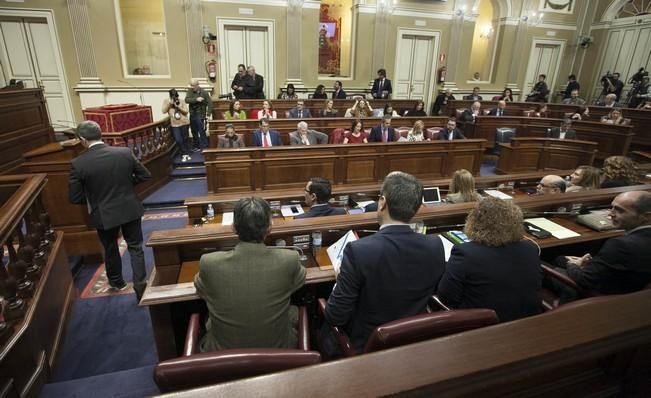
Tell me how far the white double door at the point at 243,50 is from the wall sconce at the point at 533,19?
8599 millimetres

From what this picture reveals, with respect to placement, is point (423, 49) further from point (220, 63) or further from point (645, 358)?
point (645, 358)

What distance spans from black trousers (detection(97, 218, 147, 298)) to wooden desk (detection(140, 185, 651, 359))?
0.96m

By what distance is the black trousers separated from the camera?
2.83m

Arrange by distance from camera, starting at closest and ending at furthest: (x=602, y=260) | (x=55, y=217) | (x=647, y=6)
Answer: (x=602, y=260) → (x=55, y=217) → (x=647, y=6)

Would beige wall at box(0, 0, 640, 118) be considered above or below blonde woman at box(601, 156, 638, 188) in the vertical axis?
above

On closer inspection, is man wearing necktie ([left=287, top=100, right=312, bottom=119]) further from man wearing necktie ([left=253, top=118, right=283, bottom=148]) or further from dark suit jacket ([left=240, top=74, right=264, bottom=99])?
man wearing necktie ([left=253, top=118, right=283, bottom=148])

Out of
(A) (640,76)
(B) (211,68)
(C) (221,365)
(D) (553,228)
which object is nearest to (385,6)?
(B) (211,68)

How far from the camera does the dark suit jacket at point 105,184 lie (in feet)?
8.50

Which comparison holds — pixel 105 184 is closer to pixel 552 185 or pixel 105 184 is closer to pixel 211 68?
pixel 552 185

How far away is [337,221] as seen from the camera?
2246mm

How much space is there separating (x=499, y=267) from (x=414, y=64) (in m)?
10.7

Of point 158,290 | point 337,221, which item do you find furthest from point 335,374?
point 337,221

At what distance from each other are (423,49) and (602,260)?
1051 cm

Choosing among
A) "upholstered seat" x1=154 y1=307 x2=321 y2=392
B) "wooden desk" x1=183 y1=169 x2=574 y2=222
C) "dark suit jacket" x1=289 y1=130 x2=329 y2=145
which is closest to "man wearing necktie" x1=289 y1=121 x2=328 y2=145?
"dark suit jacket" x1=289 y1=130 x2=329 y2=145
